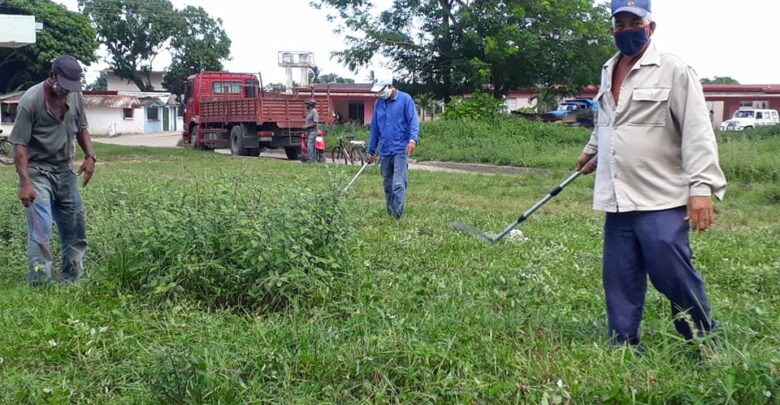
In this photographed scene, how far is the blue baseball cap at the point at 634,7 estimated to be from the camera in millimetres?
3854

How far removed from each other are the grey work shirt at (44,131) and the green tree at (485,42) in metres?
24.4

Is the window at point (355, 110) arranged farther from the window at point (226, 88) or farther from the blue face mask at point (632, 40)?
the blue face mask at point (632, 40)

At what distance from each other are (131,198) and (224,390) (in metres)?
4.12

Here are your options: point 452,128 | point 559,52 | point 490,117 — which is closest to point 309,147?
point 452,128

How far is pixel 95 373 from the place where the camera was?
4.11m

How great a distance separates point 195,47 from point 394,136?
63400 mm

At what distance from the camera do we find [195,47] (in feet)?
228

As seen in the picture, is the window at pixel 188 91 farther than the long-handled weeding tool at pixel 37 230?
Yes

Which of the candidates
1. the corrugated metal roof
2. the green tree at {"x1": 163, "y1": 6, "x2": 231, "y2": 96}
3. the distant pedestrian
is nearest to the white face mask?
A: the distant pedestrian

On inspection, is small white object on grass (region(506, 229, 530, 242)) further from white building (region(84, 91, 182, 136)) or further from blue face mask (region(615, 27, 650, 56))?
white building (region(84, 91, 182, 136))

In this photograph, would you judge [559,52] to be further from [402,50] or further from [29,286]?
[29,286]

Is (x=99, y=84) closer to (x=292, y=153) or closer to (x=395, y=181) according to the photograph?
(x=292, y=153)

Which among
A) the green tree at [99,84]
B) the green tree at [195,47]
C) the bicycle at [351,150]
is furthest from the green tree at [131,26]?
the bicycle at [351,150]

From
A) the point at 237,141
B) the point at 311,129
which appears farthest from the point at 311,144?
the point at 237,141
